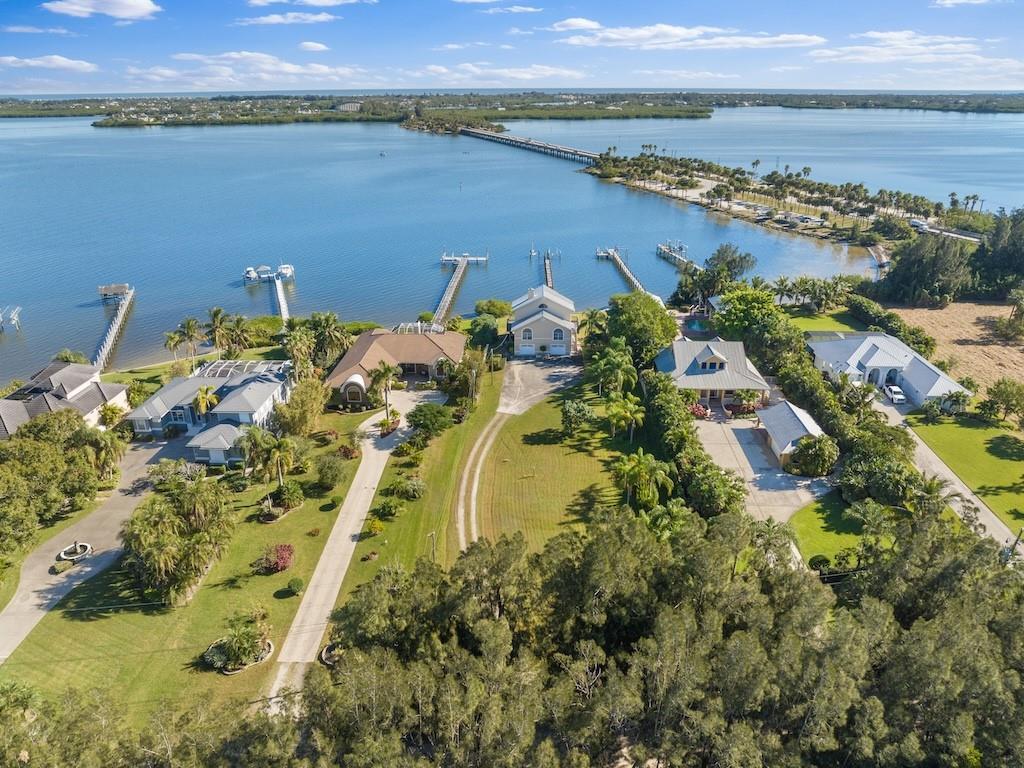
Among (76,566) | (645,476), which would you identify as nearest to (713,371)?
(645,476)

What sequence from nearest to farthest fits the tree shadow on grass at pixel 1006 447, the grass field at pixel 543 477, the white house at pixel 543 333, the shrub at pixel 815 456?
1. the grass field at pixel 543 477
2. the shrub at pixel 815 456
3. the tree shadow on grass at pixel 1006 447
4. the white house at pixel 543 333

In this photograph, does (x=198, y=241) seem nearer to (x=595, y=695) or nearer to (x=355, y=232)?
(x=355, y=232)

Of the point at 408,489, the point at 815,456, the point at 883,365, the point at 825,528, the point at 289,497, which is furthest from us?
the point at 883,365

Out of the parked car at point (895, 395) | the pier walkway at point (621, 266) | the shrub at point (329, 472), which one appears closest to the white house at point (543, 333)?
the pier walkway at point (621, 266)

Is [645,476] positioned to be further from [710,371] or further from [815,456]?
[710,371]

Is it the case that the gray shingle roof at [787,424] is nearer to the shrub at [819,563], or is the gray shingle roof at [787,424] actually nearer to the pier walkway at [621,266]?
the shrub at [819,563]

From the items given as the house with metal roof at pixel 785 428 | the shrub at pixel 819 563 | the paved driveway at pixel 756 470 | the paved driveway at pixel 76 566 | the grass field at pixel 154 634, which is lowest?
the grass field at pixel 154 634

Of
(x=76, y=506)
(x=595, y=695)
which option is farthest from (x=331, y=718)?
(x=76, y=506)
